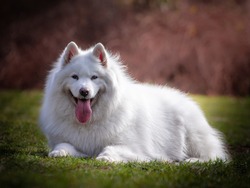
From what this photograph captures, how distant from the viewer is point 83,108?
650 cm

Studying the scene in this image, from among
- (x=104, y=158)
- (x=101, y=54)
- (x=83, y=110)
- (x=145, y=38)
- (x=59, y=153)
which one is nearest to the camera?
(x=104, y=158)

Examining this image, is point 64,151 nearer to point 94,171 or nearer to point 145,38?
point 94,171

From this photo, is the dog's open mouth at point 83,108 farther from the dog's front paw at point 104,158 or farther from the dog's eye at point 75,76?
the dog's front paw at point 104,158

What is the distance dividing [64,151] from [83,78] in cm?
98

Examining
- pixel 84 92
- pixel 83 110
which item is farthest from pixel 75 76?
pixel 83 110

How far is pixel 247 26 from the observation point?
22609 millimetres

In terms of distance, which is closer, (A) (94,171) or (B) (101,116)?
(A) (94,171)

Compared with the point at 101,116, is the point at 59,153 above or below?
below

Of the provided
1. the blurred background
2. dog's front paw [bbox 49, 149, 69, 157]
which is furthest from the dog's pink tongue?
the blurred background

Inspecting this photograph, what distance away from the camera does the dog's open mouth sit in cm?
649

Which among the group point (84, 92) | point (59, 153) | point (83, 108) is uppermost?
point (84, 92)

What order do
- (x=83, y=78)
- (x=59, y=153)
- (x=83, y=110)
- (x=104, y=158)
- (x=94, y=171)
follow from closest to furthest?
1. (x=94, y=171)
2. (x=104, y=158)
3. (x=59, y=153)
4. (x=83, y=78)
5. (x=83, y=110)

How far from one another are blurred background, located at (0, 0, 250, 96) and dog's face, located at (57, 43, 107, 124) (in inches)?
559

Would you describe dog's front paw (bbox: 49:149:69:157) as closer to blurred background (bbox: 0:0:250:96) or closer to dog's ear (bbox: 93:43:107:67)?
dog's ear (bbox: 93:43:107:67)
